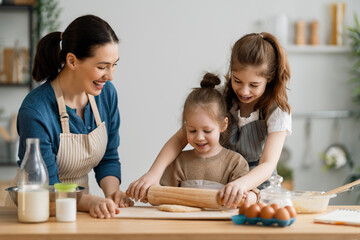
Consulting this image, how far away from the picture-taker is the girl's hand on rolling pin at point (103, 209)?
168cm

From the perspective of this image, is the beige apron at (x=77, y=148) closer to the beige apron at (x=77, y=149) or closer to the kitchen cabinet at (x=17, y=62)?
the beige apron at (x=77, y=149)

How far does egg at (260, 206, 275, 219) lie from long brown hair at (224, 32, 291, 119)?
1.85 ft

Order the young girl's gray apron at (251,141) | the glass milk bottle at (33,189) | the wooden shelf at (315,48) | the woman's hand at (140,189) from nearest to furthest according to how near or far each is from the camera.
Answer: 1. the glass milk bottle at (33,189)
2. the woman's hand at (140,189)
3. the young girl's gray apron at (251,141)
4. the wooden shelf at (315,48)

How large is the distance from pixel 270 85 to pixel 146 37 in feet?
9.25

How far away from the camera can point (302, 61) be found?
16.0 ft

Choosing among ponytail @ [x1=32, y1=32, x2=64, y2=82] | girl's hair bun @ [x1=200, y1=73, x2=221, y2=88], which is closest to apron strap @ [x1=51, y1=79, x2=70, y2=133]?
ponytail @ [x1=32, y1=32, x2=64, y2=82]

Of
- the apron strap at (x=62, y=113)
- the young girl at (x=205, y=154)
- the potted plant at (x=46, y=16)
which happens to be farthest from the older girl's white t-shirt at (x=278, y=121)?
the potted plant at (x=46, y=16)

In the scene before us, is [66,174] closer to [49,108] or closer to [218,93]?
[49,108]

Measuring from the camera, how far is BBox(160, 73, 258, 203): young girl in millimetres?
1931

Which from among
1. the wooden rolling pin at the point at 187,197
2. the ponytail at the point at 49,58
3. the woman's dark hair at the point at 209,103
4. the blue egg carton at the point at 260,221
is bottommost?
the blue egg carton at the point at 260,221

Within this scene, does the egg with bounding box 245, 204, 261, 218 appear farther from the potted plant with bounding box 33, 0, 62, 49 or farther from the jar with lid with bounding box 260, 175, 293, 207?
the potted plant with bounding box 33, 0, 62, 49

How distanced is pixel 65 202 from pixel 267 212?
61 cm

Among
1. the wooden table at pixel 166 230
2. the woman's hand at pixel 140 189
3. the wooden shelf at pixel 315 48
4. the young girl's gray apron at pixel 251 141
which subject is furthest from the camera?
the wooden shelf at pixel 315 48

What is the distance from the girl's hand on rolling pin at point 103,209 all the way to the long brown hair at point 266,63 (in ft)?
2.31
